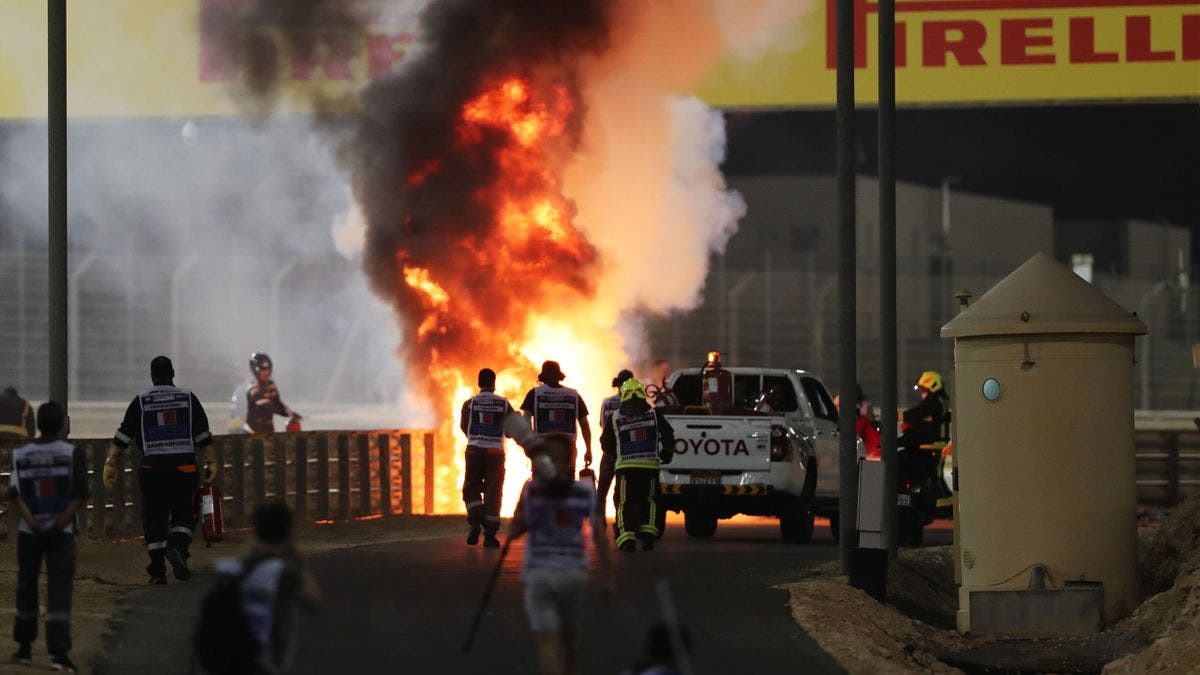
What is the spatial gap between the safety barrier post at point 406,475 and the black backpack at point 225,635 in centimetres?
1904

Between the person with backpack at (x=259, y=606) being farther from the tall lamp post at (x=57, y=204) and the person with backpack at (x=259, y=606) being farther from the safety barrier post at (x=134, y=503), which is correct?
the safety barrier post at (x=134, y=503)

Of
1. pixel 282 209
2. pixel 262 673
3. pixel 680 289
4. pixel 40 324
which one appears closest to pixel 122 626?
pixel 262 673

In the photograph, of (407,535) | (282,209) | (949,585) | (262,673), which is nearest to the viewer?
(262,673)

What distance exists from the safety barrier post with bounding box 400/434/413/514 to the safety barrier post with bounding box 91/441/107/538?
22.0 feet

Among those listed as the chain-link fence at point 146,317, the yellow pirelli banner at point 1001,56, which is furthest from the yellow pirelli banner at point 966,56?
the chain-link fence at point 146,317

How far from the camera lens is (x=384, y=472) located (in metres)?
27.2

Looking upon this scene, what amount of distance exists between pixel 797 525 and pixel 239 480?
19.2ft

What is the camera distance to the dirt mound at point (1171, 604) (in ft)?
49.6

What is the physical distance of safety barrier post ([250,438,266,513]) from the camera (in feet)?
78.8

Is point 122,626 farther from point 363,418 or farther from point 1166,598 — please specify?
point 363,418

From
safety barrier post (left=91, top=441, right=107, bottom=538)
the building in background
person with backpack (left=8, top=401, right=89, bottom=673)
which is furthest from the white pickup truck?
the building in background

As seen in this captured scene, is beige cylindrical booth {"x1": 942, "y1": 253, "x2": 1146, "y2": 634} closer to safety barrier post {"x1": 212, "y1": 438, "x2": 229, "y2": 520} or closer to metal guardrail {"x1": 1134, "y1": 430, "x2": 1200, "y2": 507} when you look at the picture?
safety barrier post {"x1": 212, "y1": 438, "x2": 229, "y2": 520}

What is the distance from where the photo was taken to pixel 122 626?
47.8 feet

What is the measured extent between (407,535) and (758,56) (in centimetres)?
1498
